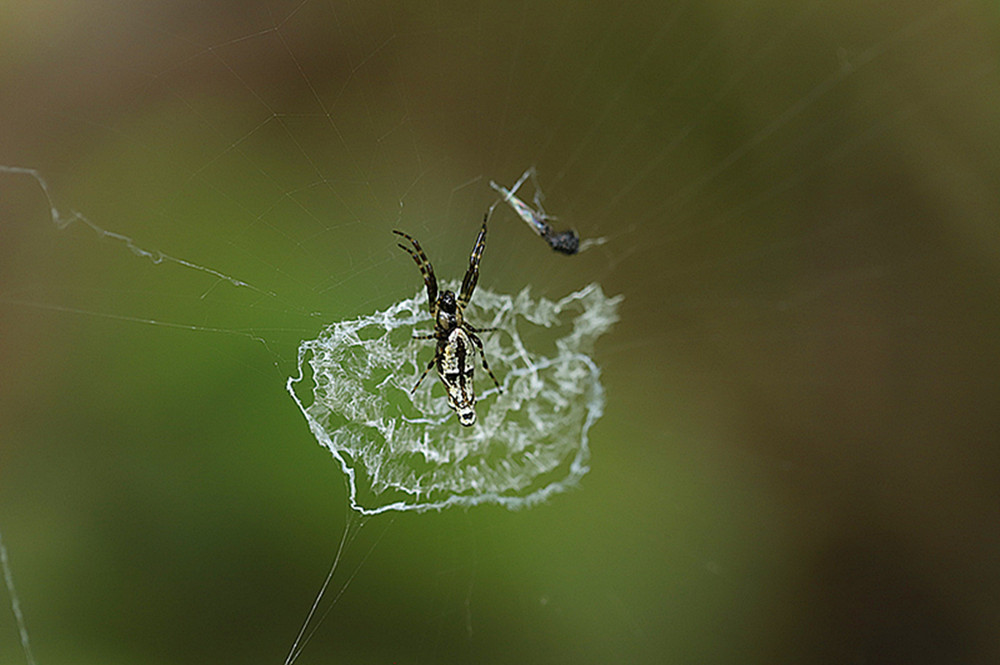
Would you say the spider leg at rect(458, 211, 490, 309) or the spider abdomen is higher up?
the spider leg at rect(458, 211, 490, 309)

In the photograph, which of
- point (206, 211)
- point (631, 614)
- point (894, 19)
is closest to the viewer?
point (206, 211)

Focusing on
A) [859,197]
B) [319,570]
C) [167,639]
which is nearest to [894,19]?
[859,197]

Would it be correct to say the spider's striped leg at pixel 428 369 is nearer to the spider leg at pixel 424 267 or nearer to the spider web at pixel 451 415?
the spider web at pixel 451 415

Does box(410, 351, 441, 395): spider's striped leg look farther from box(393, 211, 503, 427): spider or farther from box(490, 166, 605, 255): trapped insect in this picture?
box(490, 166, 605, 255): trapped insect

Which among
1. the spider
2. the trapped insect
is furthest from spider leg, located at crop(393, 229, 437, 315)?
the trapped insect

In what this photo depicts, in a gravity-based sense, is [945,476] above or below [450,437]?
below

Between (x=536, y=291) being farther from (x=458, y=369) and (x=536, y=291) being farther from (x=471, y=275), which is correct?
(x=458, y=369)

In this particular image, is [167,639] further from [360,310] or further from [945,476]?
[945,476]
